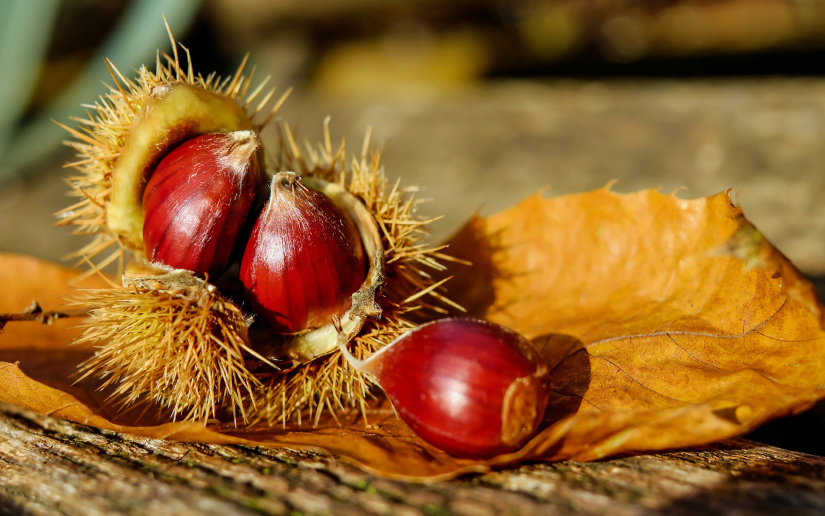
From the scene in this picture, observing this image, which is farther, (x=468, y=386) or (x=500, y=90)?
(x=500, y=90)

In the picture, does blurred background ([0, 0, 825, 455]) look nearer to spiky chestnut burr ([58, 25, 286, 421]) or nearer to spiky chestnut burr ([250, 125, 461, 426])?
spiky chestnut burr ([250, 125, 461, 426])

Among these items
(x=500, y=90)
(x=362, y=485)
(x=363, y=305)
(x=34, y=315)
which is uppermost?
(x=500, y=90)

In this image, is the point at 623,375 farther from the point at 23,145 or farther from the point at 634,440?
the point at 23,145

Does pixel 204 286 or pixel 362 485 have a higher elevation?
pixel 204 286

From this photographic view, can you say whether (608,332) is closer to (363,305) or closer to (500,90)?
(363,305)

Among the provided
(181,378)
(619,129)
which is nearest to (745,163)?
(619,129)

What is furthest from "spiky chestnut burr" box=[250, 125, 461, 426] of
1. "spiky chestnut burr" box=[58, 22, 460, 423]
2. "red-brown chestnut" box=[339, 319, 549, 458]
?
"red-brown chestnut" box=[339, 319, 549, 458]

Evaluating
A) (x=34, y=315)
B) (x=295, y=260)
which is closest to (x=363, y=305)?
(x=295, y=260)

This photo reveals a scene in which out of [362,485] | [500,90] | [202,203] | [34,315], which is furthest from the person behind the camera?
[500,90]

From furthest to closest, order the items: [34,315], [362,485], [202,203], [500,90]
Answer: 1. [500,90]
2. [34,315]
3. [202,203]
4. [362,485]
